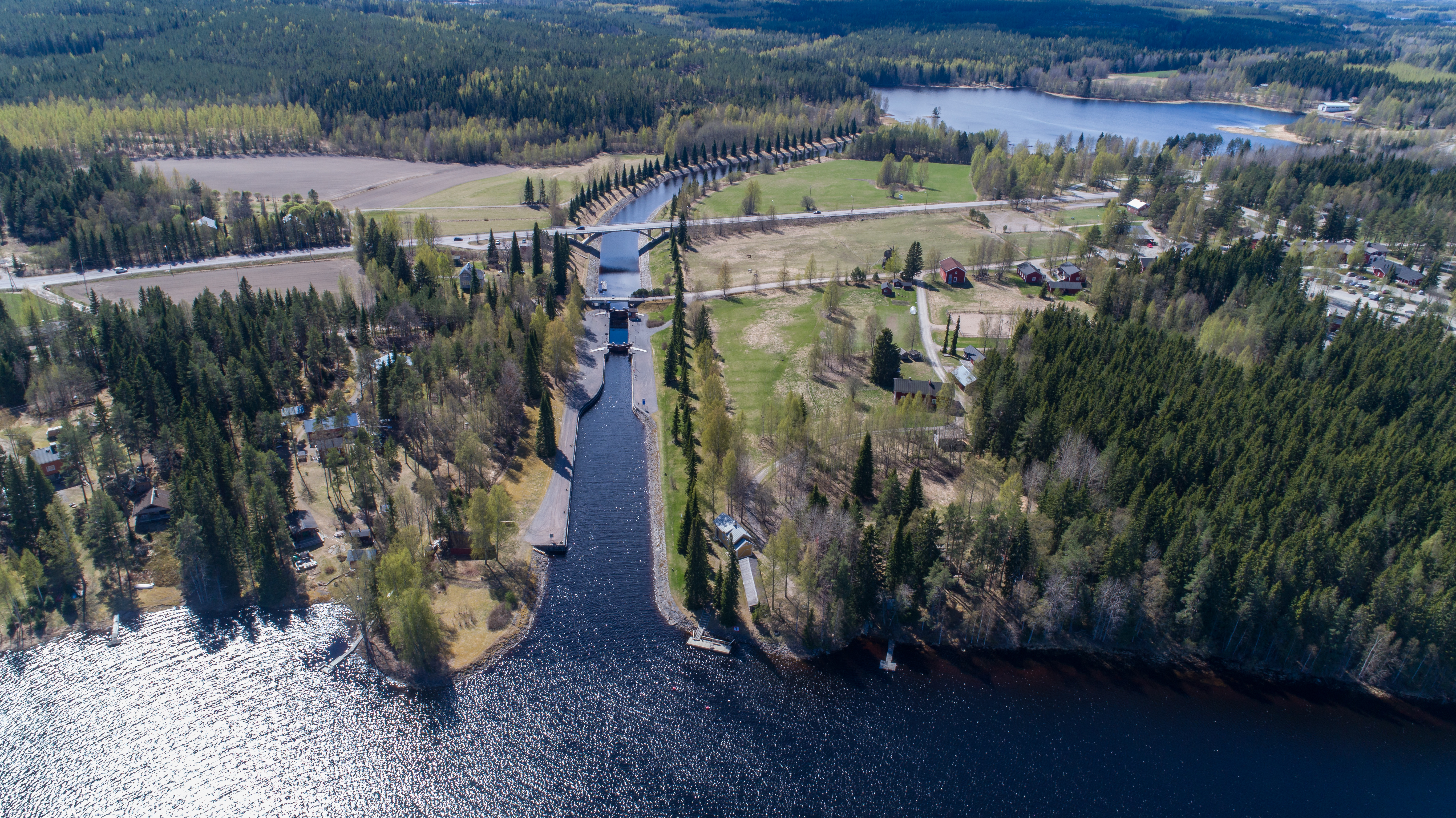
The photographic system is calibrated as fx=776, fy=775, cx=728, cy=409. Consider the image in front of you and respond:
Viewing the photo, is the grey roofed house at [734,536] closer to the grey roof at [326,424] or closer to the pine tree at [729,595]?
the pine tree at [729,595]

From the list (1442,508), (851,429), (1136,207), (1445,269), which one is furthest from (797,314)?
(1445,269)

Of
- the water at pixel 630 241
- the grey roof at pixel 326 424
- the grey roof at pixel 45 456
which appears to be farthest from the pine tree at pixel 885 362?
the grey roof at pixel 45 456

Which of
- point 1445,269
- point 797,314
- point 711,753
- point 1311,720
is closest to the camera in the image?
point 711,753

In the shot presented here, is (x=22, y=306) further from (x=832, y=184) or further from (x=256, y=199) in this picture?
(x=832, y=184)

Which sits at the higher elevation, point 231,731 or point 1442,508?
point 1442,508

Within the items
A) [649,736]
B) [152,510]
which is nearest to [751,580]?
[649,736]

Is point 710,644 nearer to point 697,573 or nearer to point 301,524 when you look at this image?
point 697,573

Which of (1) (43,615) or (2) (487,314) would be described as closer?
(1) (43,615)
